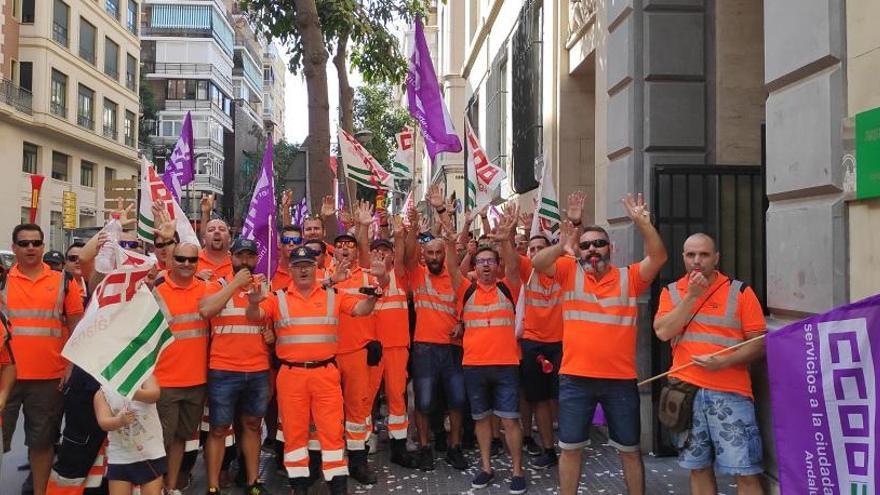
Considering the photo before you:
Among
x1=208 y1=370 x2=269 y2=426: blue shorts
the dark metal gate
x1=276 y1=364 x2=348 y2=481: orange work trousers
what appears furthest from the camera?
the dark metal gate

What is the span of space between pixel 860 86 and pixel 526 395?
12.5ft

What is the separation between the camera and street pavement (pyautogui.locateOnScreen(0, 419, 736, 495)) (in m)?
A: 6.21

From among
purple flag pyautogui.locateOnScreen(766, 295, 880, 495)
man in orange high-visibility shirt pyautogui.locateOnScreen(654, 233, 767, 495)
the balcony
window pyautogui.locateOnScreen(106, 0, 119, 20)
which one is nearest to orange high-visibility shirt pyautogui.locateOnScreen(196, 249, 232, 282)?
man in orange high-visibility shirt pyautogui.locateOnScreen(654, 233, 767, 495)

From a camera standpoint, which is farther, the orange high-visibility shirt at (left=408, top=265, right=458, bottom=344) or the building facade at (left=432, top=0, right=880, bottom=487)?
the orange high-visibility shirt at (left=408, top=265, right=458, bottom=344)

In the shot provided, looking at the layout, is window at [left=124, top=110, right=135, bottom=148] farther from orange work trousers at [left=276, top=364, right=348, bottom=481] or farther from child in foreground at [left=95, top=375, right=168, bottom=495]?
child in foreground at [left=95, top=375, right=168, bottom=495]

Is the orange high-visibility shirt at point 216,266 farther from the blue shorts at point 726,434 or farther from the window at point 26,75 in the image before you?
the window at point 26,75

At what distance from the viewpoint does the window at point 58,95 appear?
114 feet

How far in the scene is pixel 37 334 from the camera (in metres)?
5.64

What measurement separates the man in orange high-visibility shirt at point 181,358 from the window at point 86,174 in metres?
36.1

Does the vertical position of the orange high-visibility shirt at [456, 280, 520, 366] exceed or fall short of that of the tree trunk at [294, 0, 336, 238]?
it falls short

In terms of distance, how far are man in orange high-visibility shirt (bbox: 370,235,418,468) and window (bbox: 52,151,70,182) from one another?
3353cm

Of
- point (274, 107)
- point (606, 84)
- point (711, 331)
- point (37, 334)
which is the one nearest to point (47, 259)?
point (37, 334)

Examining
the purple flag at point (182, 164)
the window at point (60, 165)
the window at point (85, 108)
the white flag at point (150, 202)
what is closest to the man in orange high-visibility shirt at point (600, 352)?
the white flag at point (150, 202)

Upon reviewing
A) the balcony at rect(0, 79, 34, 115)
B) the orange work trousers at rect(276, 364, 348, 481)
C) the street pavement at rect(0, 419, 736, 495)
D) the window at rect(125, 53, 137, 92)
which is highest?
the window at rect(125, 53, 137, 92)
